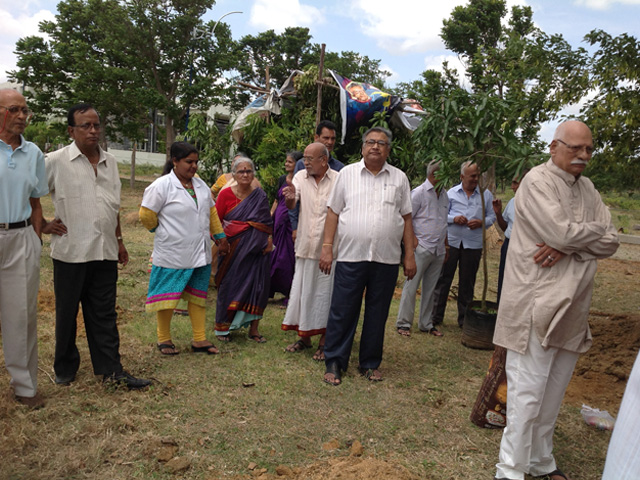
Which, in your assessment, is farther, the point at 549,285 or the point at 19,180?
the point at 19,180

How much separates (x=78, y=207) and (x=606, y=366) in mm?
4615

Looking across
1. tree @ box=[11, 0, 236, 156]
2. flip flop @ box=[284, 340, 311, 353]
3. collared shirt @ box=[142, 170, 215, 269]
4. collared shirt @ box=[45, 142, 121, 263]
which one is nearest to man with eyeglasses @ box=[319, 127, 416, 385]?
flip flop @ box=[284, 340, 311, 353]

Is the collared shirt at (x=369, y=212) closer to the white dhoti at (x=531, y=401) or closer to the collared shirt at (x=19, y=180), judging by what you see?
the white dhoti at (x=531, y=401)

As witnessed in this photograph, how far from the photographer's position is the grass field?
2879mm

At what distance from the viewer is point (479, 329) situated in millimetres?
5332

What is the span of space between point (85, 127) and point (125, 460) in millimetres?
2127

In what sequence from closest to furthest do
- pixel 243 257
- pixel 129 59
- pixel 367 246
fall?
pixel 367 246 → pixel 243 257 → pixel 129 59

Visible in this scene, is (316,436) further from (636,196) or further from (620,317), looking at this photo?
(636,196)

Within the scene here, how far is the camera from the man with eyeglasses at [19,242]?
10.5 ft

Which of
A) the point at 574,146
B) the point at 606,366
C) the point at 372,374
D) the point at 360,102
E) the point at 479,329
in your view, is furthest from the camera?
the point at 360,102

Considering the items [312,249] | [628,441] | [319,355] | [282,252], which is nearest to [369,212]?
[312,249]

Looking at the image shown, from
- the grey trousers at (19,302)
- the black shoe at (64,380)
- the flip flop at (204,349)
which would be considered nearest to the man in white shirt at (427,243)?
the flip flop at (204,349)

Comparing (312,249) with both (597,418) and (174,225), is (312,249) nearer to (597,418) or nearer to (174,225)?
(174,225)

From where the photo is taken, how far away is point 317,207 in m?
4.77
